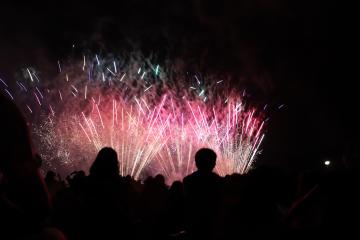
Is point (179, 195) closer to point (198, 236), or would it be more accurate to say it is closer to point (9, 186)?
point (198, 236)

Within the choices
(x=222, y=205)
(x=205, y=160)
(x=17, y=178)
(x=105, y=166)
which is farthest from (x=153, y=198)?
(x=17, y=178)

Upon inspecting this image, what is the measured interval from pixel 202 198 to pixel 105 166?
1032mm

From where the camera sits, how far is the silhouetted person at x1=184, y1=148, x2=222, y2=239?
14.8 ft

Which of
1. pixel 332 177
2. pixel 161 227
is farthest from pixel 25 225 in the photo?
pixel 161 227

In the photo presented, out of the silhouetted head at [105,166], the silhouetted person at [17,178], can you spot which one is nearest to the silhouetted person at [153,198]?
the silhouetted head at [105,166]

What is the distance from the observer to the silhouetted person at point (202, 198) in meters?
4.52

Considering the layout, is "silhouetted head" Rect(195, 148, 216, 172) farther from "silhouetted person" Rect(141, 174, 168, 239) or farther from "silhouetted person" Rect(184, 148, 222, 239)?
"silhouetted person" Rect(141, 174, 168, 239)

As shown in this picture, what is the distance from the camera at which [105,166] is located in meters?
4.17

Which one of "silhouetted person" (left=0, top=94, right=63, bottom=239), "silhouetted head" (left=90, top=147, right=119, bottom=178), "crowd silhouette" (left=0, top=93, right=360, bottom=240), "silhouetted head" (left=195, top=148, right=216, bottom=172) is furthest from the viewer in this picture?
"silhouetted head" (left=195, top=148, right=216, bottom=172)

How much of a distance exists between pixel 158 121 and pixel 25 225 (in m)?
21.5

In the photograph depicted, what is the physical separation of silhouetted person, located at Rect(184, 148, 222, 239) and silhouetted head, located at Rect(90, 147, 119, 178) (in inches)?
33.3

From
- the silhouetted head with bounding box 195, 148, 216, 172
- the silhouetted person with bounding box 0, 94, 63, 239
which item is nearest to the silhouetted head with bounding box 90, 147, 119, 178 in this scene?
the silhouetted head with bounding box 195, 148, 216, 172

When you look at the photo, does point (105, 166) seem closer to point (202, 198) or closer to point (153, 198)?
point (202, 198)

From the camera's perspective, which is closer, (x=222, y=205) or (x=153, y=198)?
(x=222, y=205)
